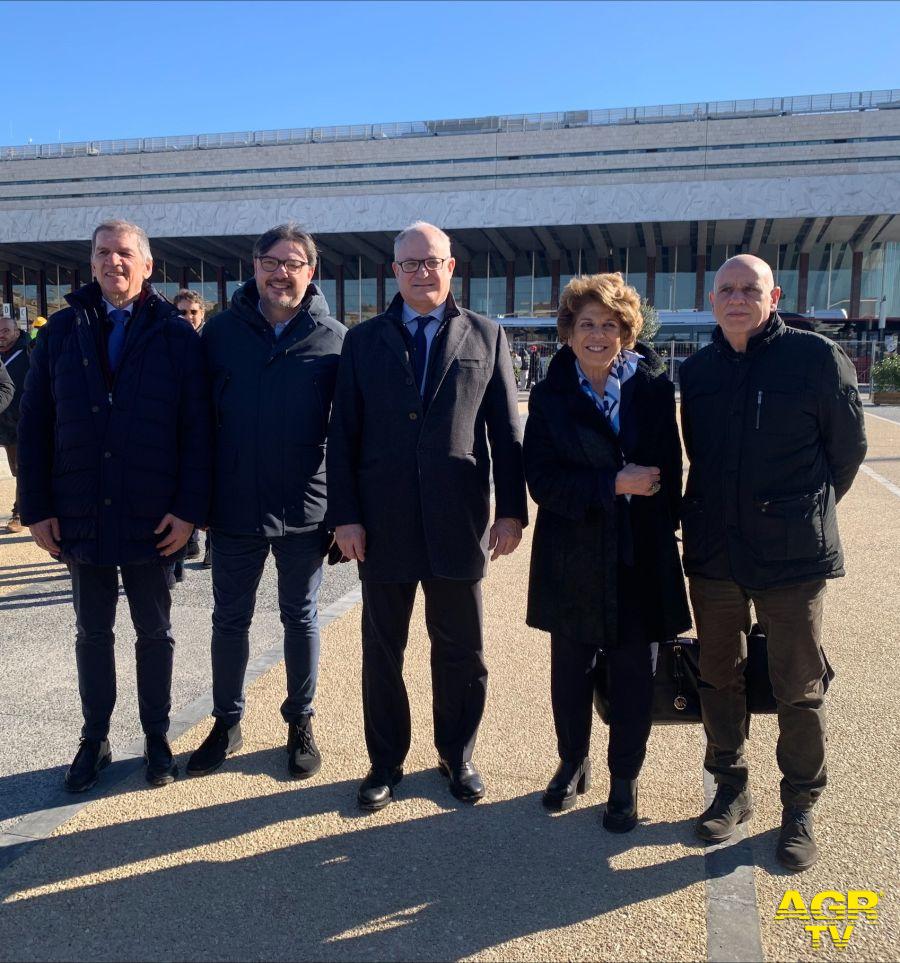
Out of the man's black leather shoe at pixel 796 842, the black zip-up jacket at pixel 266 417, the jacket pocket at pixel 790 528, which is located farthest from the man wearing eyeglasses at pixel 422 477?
the man's black leather shoe at pixel 796 842

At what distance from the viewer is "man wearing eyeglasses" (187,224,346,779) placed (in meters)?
3.23

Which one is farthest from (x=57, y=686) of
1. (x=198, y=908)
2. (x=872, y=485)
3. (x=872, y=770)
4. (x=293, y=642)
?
(x=872, y=485)

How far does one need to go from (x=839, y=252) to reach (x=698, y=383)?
174ft

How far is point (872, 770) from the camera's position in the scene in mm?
3256

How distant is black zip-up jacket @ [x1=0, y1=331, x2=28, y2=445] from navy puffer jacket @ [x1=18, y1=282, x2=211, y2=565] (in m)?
4.26

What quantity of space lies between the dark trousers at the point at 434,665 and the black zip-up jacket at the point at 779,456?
0.95m

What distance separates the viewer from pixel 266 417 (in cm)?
323

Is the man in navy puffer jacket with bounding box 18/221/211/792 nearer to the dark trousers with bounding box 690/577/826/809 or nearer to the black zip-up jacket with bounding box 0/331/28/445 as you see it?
the dark trousers with bounding box 690/577/826/809

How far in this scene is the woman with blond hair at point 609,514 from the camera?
2852 millimetres

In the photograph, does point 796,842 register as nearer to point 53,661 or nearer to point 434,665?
point 434,665

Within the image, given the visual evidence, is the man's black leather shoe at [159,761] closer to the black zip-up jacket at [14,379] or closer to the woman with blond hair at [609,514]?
the woman with blond hair at [609,514]

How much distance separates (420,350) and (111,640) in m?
1.72

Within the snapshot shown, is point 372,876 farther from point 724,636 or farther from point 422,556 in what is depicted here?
point 724,636

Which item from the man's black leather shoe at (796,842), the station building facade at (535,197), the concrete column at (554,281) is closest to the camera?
the man's black leather shoe at (796,842)
